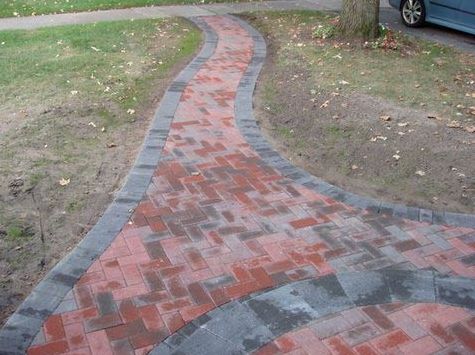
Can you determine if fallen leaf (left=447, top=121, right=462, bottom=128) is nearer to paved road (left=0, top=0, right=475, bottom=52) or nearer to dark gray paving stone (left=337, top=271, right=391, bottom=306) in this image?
dark gray paving stone (left=337, top=271, right=391, bottom=306)

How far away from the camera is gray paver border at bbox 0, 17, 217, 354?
10.9 ft

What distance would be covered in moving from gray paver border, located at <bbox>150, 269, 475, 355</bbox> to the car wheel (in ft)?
27.8

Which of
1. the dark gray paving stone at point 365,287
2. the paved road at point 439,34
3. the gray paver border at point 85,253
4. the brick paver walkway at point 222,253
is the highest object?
the dark gray paving stone at point 365,287

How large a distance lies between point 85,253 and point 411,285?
231 cm

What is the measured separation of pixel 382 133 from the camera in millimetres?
6145

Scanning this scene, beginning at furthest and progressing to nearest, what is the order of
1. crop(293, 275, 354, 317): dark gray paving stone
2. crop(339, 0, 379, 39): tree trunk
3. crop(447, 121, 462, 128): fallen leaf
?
crop(339, 0, 379, 39): tree trunk → crop(447, 121, 462, 128): fallen leaf → crop(293, 275, 354, 317): dark gray paving stone

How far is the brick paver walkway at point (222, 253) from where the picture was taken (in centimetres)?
334

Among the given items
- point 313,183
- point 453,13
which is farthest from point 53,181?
point 453,13

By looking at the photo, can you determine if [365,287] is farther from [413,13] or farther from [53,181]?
[413,13]

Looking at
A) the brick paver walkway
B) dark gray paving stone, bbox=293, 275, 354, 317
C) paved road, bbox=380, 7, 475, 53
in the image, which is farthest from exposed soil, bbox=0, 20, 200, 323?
paved road, bbox=380, 7, 475, 53

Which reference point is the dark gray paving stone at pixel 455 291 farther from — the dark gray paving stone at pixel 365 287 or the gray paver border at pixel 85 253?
the gray paver border at pixel 85 253

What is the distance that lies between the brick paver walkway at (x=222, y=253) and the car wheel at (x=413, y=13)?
7127mm

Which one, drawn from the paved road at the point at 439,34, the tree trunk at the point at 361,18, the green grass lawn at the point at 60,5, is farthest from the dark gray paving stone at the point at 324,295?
the green grass lawn at the point at 60,5

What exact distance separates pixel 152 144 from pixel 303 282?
2.65 metres
